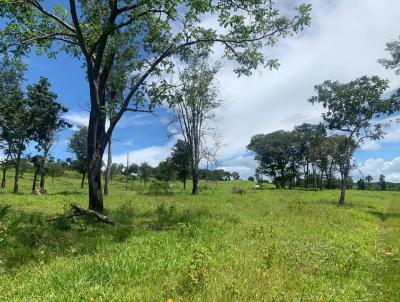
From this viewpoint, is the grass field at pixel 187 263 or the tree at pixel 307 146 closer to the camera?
the grass field at pixel 187 263

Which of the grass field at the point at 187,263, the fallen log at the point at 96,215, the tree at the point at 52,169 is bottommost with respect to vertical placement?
the grass field at the point at 187,263

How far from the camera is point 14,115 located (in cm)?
4609

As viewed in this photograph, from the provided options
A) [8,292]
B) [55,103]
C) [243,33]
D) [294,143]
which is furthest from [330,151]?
[8,292]

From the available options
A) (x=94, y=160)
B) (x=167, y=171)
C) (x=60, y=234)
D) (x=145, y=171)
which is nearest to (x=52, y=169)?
(x=167, y=171)

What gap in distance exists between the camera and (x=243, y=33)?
67.2ft

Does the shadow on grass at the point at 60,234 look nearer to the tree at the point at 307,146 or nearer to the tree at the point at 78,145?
the tree at the point at 78,145

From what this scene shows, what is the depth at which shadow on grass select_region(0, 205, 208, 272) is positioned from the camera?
10.5 metres

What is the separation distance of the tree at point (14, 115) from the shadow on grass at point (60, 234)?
33147 millimetres

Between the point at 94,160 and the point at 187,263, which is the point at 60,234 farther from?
the point at 94,160

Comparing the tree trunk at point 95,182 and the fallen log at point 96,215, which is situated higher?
the tree trunk at point 95,182

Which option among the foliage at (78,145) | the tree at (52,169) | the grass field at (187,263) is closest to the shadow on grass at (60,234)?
the grass field at (187,263)

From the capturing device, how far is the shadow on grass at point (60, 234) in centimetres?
1048

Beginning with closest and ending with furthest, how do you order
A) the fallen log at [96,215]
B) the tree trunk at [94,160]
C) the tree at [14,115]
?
the fallen log at [96,215], the tree trunk at [94,160], the tree at [14,115]

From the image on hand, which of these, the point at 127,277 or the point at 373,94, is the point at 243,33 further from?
the point at 373,94
